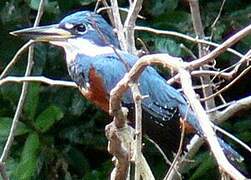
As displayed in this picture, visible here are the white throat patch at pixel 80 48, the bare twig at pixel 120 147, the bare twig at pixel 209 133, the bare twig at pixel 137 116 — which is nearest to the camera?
the bare twig at pixel 209 133

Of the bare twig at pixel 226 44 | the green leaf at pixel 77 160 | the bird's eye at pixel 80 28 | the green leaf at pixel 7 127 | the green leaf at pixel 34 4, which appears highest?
the green leaf at pixel 34 4

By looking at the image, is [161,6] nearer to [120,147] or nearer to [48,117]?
[48,117]

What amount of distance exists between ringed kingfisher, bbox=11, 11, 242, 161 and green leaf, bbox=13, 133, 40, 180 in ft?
2.87

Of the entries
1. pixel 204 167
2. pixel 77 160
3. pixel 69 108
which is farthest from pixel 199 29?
pixel 77 160

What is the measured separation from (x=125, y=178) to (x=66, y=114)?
1.70 m

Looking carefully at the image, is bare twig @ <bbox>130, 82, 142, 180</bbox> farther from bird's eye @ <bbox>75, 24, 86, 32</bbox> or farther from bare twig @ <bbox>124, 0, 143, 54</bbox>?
bird's eye @ <bbox>75, 24, 86, 32</bbox>

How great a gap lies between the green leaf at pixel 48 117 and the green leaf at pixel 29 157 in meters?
0.06

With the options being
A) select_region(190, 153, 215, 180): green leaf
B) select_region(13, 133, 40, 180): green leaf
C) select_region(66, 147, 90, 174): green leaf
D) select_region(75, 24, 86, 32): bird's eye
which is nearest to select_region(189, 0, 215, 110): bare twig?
select_region(75, 24, 86, 32): bird's eye

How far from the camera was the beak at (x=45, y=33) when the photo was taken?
2.97 metres

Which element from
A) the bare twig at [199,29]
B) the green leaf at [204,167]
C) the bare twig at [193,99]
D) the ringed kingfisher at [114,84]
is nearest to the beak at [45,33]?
the ringed kingfisher at [114,84]

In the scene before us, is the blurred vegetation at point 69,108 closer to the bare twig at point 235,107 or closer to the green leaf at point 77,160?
the green leaf at point 77,160

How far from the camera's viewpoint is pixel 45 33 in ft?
9.95

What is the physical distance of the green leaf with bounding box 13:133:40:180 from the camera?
3.97 metres

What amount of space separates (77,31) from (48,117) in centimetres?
88
